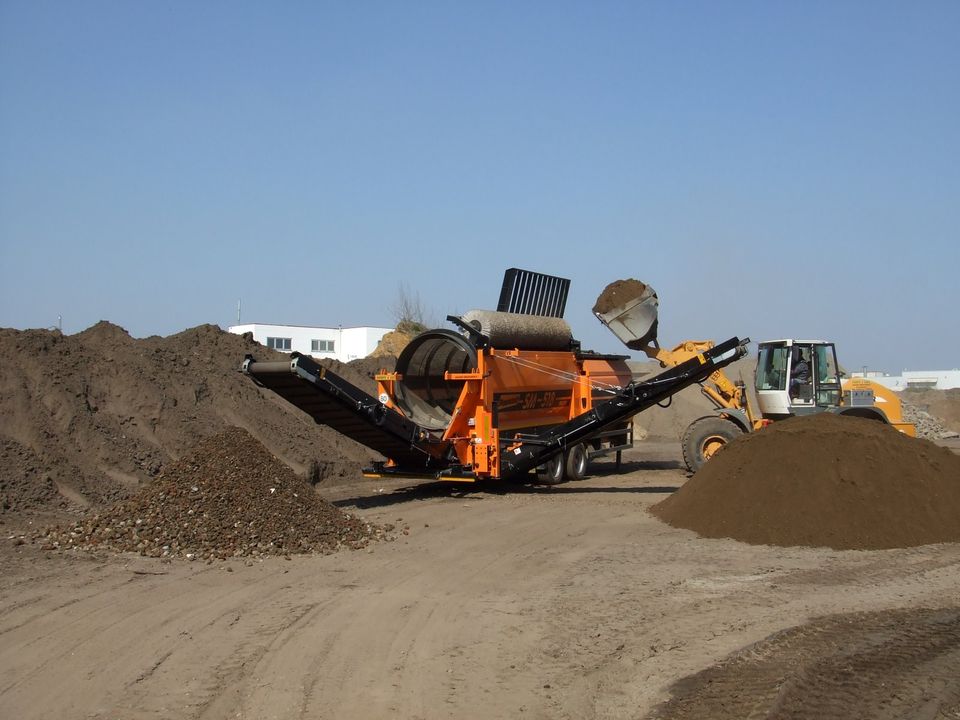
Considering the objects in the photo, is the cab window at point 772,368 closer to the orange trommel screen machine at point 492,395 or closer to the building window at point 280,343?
the orange trommel screen machine at point 492,395

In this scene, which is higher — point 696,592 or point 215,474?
point 215,474

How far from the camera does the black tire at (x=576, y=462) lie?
17.5 metres

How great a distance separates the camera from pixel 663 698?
560cm

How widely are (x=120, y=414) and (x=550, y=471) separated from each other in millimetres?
7512

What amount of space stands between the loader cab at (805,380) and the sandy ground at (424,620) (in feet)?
20.6

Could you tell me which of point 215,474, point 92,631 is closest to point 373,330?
point 215,474

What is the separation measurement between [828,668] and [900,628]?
4.65 ft

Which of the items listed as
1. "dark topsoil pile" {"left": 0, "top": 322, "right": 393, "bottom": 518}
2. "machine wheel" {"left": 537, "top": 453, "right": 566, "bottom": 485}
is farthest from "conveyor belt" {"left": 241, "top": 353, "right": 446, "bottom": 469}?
"dark topsoil pile" {"left": 0, "top": 322, "right": 393, "bottom": 518}

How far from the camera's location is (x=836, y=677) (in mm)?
5859

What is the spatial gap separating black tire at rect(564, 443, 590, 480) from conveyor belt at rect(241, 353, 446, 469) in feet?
11.9

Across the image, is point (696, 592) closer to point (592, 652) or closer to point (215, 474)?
point (592, 652)

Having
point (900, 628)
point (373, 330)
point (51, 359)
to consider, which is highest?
point (373, 330)

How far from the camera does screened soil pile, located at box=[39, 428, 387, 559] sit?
9.35m

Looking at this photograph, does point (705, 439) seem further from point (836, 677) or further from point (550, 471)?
point (836, 677)
